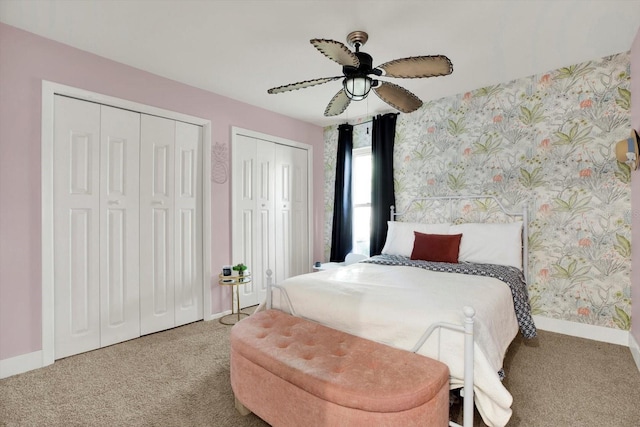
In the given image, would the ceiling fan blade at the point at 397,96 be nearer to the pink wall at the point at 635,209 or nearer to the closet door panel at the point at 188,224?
the pink wall at the point at 635,209

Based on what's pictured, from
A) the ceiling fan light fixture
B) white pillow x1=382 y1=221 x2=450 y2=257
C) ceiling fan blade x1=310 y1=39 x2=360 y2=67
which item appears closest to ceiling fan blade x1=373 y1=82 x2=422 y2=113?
the ceiling fan light fixture

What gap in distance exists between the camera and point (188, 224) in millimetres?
3258

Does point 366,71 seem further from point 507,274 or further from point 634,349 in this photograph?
point 634,349

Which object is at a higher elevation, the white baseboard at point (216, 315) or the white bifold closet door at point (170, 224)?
the white bifold closet door at point (170, 224)

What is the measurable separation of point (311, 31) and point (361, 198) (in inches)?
98.9

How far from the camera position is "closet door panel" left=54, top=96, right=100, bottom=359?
2455 mm

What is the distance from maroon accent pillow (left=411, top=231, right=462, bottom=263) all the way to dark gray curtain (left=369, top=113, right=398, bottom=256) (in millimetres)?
803

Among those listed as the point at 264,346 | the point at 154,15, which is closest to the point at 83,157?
the point at 154,15

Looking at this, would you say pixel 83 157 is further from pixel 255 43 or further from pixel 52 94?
pixel 255 43

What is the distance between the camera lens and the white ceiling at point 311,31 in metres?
2.05

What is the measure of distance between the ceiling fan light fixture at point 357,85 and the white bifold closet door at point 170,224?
6.27 feet

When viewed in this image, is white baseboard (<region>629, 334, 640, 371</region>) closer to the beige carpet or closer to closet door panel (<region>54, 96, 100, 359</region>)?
the beige carpet

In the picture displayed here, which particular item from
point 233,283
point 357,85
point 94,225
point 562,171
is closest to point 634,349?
point 562,171

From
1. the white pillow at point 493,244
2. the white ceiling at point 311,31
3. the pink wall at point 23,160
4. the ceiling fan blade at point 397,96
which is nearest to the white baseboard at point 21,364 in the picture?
the pink wall at point 23,160
